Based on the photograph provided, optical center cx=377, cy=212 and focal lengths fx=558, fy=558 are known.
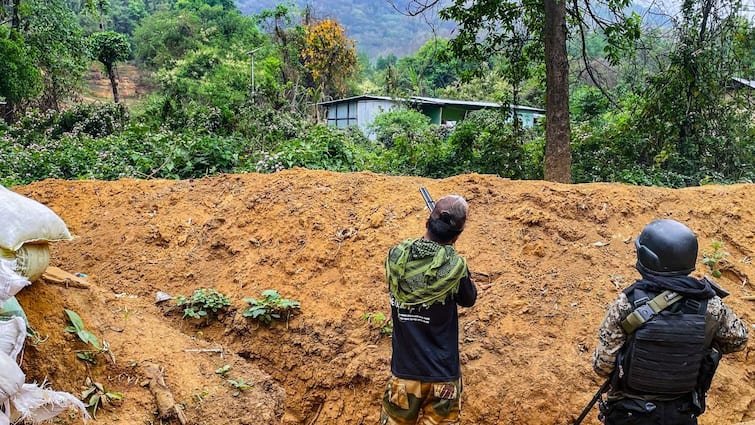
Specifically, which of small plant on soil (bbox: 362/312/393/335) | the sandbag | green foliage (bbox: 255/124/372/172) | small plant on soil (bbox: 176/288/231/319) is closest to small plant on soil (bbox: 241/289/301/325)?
small plant on soil (bbox: 176/288/231/319)

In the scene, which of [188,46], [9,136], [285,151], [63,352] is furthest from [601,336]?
[188,46]

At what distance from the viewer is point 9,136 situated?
12.5 metres

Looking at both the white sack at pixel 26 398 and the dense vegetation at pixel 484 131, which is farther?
the dense vegetation at pixel 484 131

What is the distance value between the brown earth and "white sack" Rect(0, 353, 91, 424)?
1.38 ft

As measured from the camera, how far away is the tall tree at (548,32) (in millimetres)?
7641

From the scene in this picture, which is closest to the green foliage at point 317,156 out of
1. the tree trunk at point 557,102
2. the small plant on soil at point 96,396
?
the tree trunk at point 557,102

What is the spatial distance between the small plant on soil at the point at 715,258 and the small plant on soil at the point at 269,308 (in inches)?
138

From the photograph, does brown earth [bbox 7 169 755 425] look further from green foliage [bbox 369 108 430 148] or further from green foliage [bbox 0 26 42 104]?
green foliage [bbox 369 108 430 148]

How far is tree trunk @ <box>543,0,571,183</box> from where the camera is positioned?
24.9 feet

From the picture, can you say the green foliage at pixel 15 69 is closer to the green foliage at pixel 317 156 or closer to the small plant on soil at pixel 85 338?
the green foliage at pixel 317 156

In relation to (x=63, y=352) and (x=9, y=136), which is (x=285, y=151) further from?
(x=9, y=136)

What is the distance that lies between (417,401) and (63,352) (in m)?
1.99

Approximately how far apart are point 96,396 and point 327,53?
29.4 meters

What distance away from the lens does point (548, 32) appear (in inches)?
302
